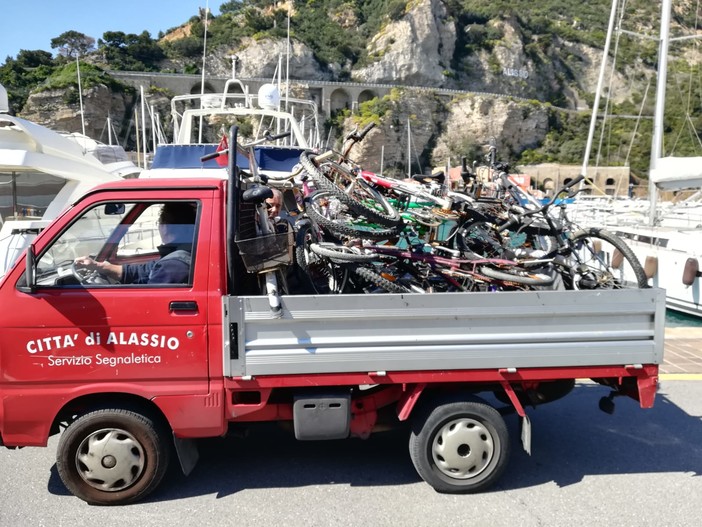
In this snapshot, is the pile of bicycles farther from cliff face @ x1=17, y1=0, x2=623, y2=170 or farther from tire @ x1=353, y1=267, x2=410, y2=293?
cliff face @ x1=17, y1=0, x2=623, y2=170

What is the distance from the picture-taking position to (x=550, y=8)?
382 feet

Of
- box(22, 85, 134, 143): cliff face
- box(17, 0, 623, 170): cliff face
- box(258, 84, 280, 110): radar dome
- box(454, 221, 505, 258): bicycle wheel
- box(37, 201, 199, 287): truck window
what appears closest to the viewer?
box(37, 201, 199, 287): truck window

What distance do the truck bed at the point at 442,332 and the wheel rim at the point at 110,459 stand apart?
824mm

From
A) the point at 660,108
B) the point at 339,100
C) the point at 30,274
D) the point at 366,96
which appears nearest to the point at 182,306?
the point at 30,274

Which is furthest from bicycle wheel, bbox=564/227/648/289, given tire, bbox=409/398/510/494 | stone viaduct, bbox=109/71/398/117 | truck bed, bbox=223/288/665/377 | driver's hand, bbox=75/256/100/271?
stone viaduct, bbox=109/71/398/117

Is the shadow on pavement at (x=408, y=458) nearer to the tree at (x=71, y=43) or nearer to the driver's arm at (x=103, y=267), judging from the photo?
the driver's arm at (x=103, y=267)

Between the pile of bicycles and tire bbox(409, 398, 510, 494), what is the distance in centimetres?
92

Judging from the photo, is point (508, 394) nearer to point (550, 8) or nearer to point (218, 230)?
point (218, 230)

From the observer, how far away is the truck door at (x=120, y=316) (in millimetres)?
3439

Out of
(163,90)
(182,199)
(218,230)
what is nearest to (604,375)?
(218,230)

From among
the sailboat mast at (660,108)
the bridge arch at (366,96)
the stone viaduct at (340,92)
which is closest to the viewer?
the sailboat mast at (660,108)

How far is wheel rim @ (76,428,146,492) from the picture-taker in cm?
357

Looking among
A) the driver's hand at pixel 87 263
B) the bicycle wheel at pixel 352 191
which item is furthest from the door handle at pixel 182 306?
the bicycle wheel at pixel 352 191

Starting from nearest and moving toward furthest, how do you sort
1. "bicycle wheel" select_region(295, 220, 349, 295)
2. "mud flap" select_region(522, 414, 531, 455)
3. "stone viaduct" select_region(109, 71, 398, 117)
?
"mud flap" select_region(522, 414, 531, 455) < "bicycle wheel" select_region(295, 220, 349, 295) < "stone viaduct" select_region(109, 71, 398, 117)
